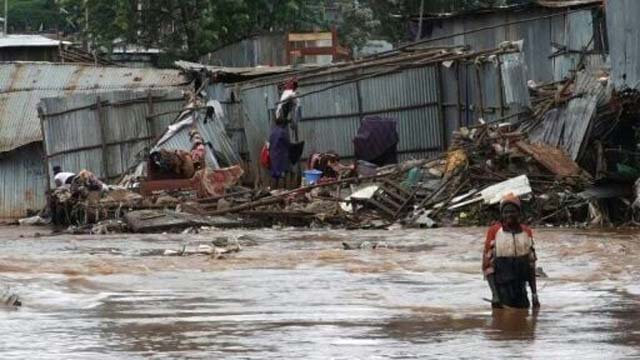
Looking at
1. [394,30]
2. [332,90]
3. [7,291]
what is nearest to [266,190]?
[332,90]

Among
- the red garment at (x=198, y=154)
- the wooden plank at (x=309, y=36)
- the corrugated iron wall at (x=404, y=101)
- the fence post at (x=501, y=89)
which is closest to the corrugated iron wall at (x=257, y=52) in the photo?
the wooden plank at (x=309, y=36)

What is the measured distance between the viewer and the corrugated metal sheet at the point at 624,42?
21094 millimetres

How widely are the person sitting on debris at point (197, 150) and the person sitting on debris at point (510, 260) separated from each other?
1475 centimetres

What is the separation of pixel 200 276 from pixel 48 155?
47.2ft

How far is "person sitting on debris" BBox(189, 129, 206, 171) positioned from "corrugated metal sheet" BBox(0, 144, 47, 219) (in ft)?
20.7

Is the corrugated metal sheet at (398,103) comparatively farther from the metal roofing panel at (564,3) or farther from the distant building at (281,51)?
the distant building at (281,51)

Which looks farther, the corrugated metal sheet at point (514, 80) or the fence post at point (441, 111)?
the fence post at point (441, 111)

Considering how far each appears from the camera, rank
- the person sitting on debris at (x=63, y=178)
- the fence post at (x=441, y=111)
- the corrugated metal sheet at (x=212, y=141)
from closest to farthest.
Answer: the fence post at (x=441, y=111), the person sitting on debris at (x=63, y=178), the corrugated metal sheet at (x=212, y=141)

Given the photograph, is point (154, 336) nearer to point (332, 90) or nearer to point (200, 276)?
point (200, 276)

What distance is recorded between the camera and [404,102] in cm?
2575

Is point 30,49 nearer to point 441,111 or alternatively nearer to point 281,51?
point 281,51

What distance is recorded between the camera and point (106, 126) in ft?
93.1

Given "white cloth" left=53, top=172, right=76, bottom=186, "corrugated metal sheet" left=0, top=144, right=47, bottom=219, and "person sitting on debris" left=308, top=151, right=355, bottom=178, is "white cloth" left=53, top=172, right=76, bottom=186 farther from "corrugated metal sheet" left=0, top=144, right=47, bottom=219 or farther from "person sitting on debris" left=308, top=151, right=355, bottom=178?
"corrugated metal sheet" left=0, top=144, right=47, bottom=219

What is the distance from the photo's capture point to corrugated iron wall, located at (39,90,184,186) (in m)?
28.3
